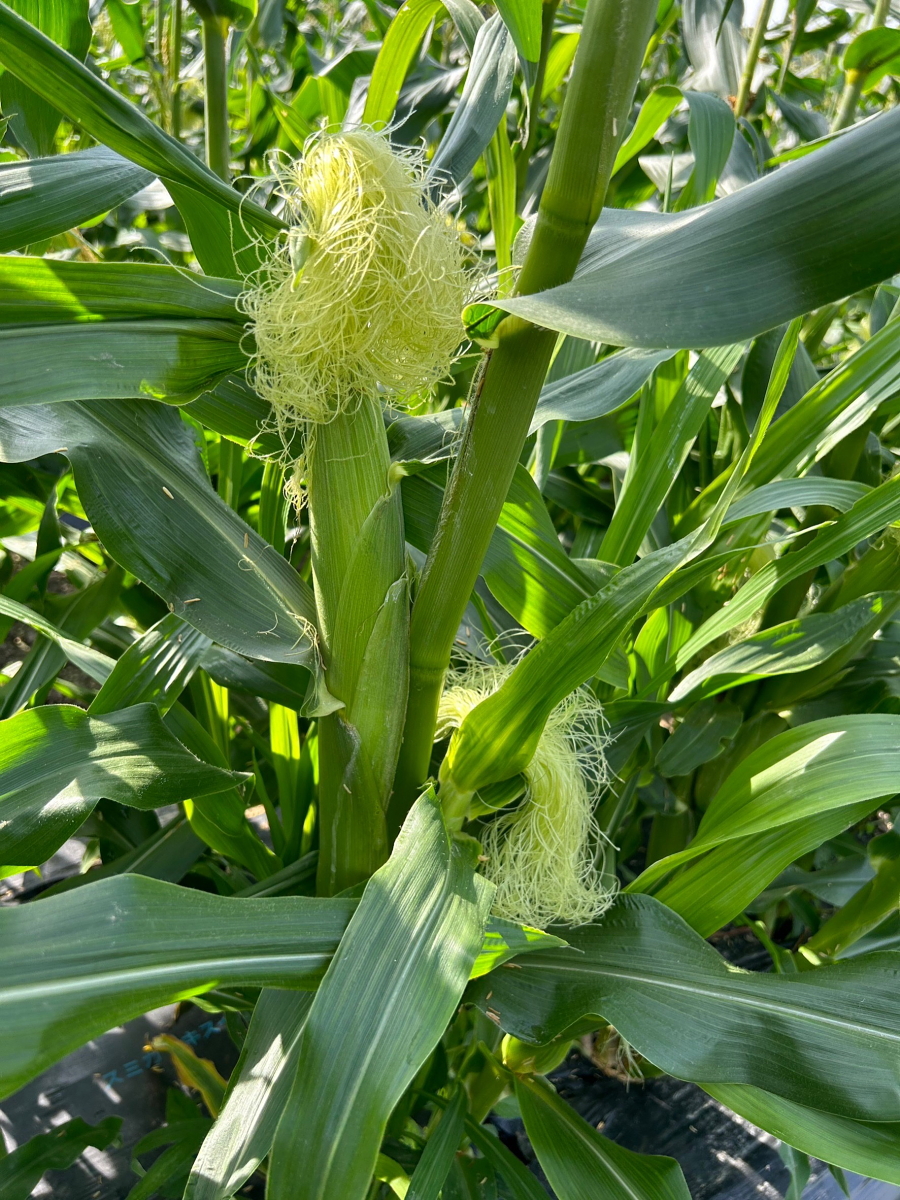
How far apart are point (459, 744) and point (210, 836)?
11.7 inches

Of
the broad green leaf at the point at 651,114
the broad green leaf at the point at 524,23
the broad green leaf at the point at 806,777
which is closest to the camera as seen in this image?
the broad green leaf at the point at 524,23

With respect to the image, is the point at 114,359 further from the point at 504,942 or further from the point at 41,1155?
the point at 41,1155

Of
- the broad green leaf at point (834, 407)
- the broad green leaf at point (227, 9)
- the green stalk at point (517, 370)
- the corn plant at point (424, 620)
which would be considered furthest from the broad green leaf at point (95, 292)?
the broad green leaf at point (227, 9)

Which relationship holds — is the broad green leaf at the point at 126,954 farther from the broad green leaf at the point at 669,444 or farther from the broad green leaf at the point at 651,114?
the broad green leaf at the point at 651,114

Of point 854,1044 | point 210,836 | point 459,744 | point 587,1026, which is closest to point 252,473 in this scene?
Answer: point 210,836

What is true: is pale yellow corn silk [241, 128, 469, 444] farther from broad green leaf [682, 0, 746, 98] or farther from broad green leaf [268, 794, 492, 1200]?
broad green leaf [682, 0, 746, 98]

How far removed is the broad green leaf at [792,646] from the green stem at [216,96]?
671 mm

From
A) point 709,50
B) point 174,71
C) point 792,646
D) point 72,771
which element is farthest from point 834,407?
point 174,71

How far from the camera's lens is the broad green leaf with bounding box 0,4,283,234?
393 millimetres

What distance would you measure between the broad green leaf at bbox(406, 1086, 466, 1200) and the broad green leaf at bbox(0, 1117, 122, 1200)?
31 cm

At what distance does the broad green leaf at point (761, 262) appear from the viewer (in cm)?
31

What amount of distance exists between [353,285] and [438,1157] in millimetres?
589

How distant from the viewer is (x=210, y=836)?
0.72 metres

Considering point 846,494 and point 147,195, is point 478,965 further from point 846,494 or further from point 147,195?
point 147,195
